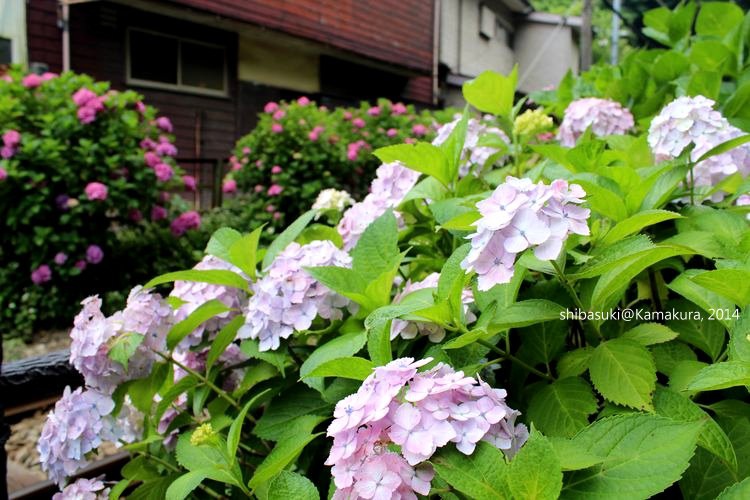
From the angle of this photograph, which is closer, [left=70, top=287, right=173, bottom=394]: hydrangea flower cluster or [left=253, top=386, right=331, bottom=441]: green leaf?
[left=253, top=386, right=331, bottom=441]: green leaf

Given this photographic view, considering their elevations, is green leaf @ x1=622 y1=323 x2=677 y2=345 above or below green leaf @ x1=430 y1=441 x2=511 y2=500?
above

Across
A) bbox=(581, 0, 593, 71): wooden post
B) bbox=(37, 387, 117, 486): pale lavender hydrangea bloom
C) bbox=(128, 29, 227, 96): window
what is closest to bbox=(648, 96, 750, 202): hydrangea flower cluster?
bbox=(37, 387, 117, 486): pale lavender hydrangea bloom

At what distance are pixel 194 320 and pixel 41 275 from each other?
4.04 meters

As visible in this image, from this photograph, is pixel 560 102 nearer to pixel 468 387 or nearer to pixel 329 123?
pixel 468 387

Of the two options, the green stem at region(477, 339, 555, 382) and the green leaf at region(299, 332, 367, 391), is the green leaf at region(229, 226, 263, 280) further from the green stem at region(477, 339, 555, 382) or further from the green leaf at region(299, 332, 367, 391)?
the green stem at region(477, 339, 555, 382)

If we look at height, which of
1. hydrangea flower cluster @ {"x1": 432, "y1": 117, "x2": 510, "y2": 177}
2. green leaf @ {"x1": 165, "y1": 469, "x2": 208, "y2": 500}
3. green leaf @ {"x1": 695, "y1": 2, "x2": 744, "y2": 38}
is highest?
green leaf @ {"x1": 695, "y1": 2, "x2": 744, "y2": 38}

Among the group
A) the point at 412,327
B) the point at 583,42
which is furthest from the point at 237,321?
the point at 583,42

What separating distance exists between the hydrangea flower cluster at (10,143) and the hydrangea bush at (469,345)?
12.4ft

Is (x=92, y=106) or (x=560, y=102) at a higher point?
(x=92, y=106)

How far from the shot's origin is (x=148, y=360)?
104cm

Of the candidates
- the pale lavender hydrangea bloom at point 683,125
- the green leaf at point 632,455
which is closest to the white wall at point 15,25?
the pale lavender hydrangea bloom at point 683,125

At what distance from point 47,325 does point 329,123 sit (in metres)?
3.68

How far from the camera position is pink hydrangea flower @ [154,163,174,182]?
193 inches

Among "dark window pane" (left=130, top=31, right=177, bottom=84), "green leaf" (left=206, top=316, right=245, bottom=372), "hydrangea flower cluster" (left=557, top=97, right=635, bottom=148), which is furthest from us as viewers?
"dark window pane" (left=130, top=31, right=177, bottom=84)
